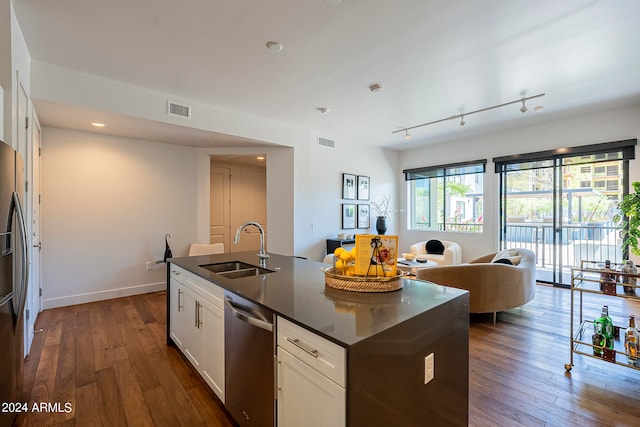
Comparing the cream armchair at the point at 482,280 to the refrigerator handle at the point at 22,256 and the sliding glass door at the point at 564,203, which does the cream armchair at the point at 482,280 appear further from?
the refrigerator handle at the point at 22,256

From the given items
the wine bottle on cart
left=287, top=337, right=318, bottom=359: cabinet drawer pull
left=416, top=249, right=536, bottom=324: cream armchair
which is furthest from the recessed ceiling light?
the wine bottle on cart

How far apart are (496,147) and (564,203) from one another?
1.51 metres

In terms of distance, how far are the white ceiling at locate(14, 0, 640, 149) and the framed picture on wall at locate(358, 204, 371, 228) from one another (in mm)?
2565

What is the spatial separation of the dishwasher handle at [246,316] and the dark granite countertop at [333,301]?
3.1 inches

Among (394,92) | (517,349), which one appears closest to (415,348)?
(517,349)

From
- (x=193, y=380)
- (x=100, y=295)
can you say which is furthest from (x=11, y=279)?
(x=100, y=295)

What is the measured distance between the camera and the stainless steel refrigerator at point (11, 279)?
156 centimetres

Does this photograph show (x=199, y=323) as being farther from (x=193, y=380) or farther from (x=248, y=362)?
(x=248, y=362)

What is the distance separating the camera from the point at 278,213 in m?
5.40

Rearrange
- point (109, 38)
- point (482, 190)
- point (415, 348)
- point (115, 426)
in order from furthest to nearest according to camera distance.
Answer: point (482, 190), point (109, 38), point (115, 426), point (415, 348)

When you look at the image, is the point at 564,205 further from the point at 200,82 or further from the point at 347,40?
the point at 200,82

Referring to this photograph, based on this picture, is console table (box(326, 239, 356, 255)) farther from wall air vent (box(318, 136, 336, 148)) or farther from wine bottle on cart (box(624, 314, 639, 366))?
wine bottle on cart (box(624, 314, 639, 366))

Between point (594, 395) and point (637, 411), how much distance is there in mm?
210

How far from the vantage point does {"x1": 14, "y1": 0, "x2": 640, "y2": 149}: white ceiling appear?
7.66 ft
